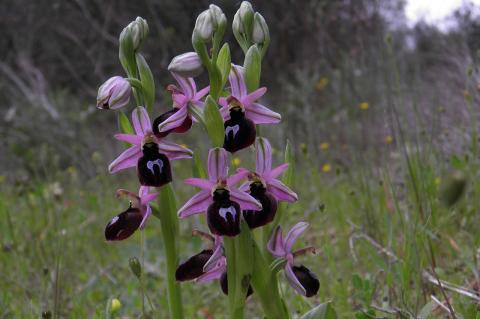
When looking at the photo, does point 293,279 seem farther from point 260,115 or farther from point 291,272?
point 260,115

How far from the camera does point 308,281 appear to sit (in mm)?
1354

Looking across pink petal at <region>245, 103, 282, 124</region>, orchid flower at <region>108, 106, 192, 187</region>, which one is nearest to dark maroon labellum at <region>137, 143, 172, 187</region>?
orchid flower at <region>108, 106, 192, 187</region>

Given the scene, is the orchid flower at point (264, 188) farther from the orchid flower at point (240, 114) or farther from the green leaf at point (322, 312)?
the green leaf at point (322, 312)

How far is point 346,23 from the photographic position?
22.9 feet

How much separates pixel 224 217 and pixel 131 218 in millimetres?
275

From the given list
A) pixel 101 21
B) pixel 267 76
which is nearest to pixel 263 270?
pixel 267 76

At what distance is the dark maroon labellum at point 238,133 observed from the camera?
51.4 inches

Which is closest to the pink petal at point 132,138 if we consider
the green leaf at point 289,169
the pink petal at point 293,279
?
the green leaf at point 289,169

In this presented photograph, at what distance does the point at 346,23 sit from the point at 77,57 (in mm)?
4334

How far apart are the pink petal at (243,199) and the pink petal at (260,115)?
19 cm

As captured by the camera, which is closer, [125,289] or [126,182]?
[125,289]

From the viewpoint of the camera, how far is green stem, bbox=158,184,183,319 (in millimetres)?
1394

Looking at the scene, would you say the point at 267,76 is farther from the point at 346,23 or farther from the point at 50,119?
the point at 50,119

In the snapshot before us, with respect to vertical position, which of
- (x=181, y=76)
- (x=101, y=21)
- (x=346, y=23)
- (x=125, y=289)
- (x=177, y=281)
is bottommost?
(x=125, y=289)
